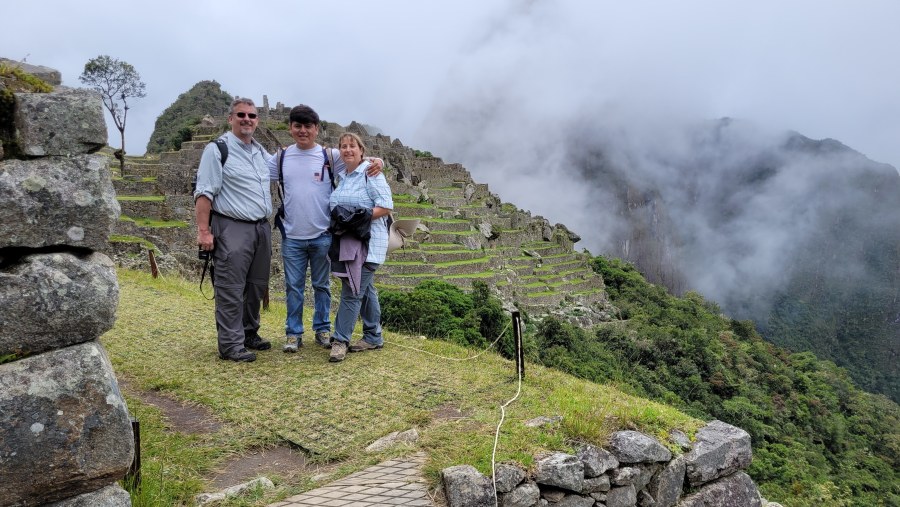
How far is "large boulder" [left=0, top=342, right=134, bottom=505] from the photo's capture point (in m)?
2.19

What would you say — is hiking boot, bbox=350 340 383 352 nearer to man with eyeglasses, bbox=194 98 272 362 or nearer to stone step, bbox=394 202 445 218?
man with eyeglasses, bbox=194 98 272 362

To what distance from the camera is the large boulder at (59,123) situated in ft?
7.79

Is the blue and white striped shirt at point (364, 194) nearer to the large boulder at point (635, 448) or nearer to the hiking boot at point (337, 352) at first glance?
the hiking boot at point (337, 352)

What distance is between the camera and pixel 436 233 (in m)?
28.7

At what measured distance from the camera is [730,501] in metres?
4.64

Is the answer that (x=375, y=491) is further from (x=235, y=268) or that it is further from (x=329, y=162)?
(x=329, y=162)

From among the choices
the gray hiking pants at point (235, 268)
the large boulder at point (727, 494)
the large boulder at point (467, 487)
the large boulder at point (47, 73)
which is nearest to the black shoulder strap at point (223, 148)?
the gray hiking pants at point (235, 268)

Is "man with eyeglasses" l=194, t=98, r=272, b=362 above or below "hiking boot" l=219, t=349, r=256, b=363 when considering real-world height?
above

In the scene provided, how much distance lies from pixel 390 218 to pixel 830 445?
1161 inches

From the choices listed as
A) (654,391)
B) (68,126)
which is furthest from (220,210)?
(654,391)

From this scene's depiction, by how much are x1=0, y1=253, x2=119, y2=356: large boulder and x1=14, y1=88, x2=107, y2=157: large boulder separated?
1.37 ft

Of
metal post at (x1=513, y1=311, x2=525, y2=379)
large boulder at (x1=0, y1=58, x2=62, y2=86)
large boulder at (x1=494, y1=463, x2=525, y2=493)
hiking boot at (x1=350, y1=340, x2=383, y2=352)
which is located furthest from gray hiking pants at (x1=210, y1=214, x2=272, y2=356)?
large boulder at (x1=494, y1=463, x2=525, y2=493)

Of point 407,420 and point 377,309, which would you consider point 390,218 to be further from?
point 407,420

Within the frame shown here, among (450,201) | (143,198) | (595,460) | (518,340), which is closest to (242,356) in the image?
(518,340)
